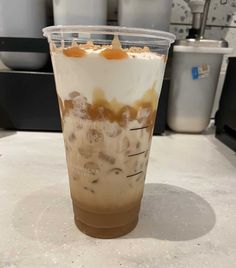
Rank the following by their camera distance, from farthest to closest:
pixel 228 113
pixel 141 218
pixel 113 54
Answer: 1. pixel 228 113
2. pixel 141 218
3. pixel 113 54

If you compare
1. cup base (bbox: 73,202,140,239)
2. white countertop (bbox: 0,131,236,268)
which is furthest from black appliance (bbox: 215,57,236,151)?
cup base (bbox: 73,202,140,239)

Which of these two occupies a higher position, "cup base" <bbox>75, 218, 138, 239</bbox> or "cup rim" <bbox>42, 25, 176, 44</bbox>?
"cup rim" <bbox>42, 25, 176, 44</bbox>

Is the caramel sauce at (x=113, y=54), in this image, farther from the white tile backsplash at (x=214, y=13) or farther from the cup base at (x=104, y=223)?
the white tile backsplash at (x=214, y=13)

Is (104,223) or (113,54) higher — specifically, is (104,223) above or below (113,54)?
below

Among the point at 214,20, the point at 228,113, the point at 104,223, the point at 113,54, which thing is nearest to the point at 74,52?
the point at 113,54

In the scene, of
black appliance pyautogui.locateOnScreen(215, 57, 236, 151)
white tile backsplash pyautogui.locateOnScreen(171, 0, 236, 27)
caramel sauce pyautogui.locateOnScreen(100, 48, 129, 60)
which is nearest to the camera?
caramel sauce pyautogui.locateOnScreen(100, 48, 129, 60)

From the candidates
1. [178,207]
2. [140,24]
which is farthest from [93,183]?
[140,24]

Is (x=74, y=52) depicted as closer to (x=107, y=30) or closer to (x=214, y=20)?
(x=107, y=30)

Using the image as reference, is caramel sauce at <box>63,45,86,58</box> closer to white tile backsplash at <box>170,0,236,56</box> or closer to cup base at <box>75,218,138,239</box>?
cup base at <box>75,218,138,239</box>

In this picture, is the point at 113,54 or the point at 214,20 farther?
the point at 214,20
